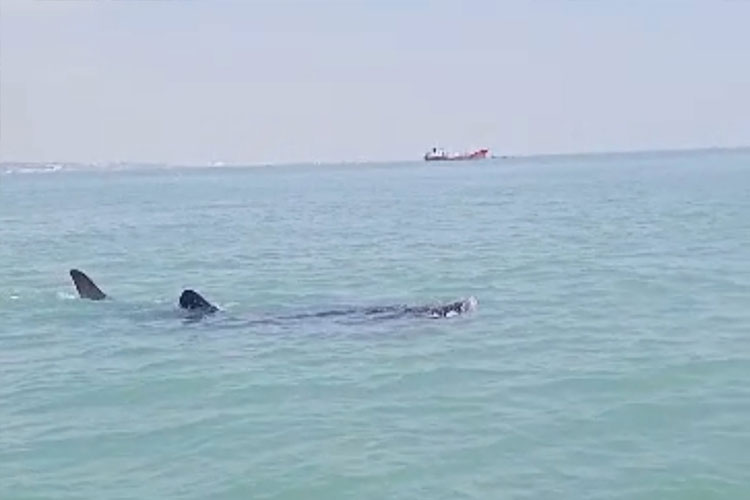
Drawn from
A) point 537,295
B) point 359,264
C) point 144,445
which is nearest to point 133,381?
point 144,445

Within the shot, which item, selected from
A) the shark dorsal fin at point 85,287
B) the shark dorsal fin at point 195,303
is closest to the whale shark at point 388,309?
the shark dorsal fin at point 195,303

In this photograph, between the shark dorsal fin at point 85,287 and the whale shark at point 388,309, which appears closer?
the whale shark at point 388,309

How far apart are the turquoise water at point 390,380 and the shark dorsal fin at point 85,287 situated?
0.69 m

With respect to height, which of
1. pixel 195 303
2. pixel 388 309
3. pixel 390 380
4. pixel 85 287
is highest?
pixel 85 287

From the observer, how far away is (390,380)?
18.8 meters

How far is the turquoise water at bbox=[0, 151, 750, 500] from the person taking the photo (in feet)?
45.8

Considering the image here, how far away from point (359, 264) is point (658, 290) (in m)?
12.9

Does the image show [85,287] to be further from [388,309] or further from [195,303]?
[388,309]

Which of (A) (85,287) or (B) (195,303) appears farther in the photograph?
(A) (85,287)

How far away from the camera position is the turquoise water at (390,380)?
45.8 ft

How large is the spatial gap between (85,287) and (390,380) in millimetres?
13898

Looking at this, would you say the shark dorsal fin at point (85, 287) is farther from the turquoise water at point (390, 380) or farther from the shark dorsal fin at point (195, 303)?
the shark dorsal fin at point (195, 303)

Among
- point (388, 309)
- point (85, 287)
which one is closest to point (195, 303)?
point (85, 287)

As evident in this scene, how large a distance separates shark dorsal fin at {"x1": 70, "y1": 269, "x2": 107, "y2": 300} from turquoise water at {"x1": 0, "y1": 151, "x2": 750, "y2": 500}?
2.27ft
